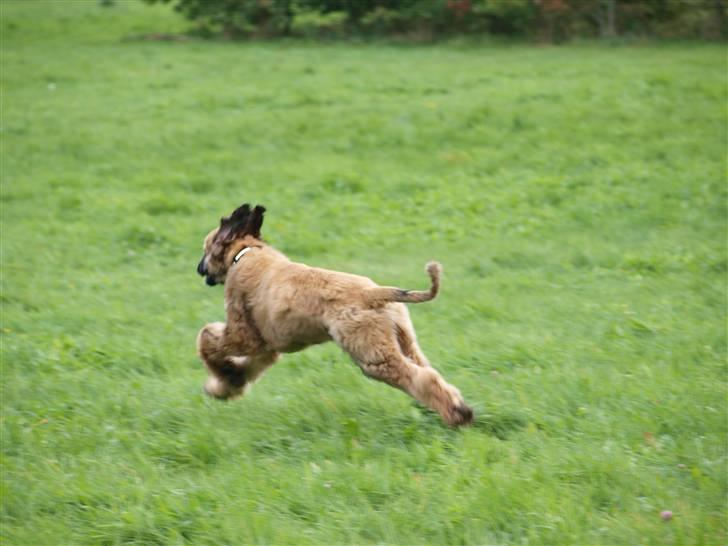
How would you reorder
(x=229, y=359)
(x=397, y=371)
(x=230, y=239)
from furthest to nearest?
(x=230, y=239)
(x=229, y=359)
(x=397, y=371)

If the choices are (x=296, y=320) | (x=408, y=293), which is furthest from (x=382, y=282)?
(x=408, y=293)

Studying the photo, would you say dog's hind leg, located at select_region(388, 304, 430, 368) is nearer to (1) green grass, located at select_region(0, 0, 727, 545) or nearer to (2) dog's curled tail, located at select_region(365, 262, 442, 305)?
(2) dog's curled tail, located at select_region(365, 262, 442, 305)

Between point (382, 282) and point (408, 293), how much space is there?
14.8ft

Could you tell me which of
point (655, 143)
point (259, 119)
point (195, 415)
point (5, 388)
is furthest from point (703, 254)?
point (259, 119)

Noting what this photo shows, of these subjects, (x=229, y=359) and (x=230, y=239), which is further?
(x=230, y=239)

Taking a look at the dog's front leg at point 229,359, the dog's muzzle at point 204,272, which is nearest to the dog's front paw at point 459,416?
the dog's front leg at point 229,359

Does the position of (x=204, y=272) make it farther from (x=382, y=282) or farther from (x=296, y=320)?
(x=382, y=282)

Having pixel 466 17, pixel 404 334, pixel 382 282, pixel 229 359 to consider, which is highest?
pixel 466 17

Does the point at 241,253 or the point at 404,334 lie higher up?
the point at 241,253

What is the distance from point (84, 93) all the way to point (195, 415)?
15126mm

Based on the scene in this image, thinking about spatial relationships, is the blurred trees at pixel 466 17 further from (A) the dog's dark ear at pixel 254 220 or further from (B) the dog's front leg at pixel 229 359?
(B) the dog's front leg at pixel 229 359

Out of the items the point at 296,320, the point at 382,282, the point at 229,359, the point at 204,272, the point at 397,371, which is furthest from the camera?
the point at 382,282

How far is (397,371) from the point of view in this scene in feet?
19.0

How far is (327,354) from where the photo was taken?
8094 millimetres
